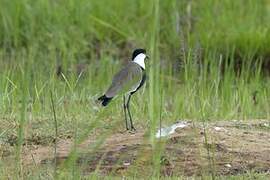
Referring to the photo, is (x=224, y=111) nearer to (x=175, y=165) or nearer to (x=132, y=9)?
(x=175, y=165)

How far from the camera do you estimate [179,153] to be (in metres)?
5.03

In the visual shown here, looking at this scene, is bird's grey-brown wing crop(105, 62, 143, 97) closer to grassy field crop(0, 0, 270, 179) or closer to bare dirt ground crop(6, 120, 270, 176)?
bare dirt ground crop(6, 120, 270, 176)

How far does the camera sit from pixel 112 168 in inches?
191

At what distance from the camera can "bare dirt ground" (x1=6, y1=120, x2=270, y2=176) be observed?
4.82 meters

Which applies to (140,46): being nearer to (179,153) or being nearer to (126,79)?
(126,79)

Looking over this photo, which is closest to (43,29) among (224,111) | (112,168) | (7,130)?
(224,111)

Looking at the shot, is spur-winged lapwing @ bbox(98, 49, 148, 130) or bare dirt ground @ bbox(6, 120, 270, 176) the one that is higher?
spur-winged lapwing @ bbox(98, 49, 148, 130)

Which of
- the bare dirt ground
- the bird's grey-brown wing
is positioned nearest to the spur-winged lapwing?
the bird's grey-brown wing

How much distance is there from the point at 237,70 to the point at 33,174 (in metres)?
4.45

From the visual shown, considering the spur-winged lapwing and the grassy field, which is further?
the grassy field

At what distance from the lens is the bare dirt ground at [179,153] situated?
482 cm

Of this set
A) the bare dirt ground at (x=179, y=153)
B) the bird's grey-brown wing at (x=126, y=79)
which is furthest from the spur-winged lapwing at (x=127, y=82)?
the bare dirt ground at (x=179, y=153)

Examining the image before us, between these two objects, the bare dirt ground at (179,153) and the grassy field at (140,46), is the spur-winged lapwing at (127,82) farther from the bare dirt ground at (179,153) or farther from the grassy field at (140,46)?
the grassy field at (140,46)

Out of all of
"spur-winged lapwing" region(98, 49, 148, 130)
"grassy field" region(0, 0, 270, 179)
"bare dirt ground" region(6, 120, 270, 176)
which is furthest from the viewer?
"grassy field" region(0, 0, 270, 179)
